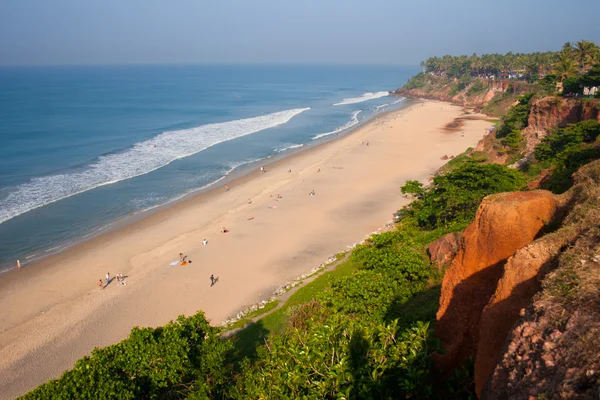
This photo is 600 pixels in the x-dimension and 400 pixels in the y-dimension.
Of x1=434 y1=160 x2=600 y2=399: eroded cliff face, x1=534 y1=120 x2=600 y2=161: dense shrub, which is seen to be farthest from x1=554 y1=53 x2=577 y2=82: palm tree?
x1=434 y1=160 x2=600 y2=399: eroded cliff face

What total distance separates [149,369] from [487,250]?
30.9ft

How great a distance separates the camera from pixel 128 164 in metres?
51.4

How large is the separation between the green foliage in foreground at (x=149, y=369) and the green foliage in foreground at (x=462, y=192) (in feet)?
50.4

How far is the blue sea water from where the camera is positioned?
1411 inches

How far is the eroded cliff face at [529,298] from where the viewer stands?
5.29 metres

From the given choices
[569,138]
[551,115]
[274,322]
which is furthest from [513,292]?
[551,115]

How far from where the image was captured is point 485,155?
4341 centimetres

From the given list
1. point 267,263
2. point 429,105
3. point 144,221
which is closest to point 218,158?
point 144,221

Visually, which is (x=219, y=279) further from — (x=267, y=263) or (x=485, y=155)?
(x=485, y=155)

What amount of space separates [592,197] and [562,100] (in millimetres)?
35818

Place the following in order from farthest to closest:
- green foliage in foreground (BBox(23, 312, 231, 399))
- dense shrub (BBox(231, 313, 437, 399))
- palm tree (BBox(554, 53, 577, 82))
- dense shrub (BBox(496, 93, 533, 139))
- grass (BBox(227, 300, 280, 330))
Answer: palm tree (BBox(554, 53, 577, 82)) → dense shrub (BBox(496, 93, 533, 139)) → grass (BBox(227, 300, 280, 330)) → green foliage in foreground (BBox(23, 312, 231, 399)) → dense shrub (BBox(231, 313, 437, 399))

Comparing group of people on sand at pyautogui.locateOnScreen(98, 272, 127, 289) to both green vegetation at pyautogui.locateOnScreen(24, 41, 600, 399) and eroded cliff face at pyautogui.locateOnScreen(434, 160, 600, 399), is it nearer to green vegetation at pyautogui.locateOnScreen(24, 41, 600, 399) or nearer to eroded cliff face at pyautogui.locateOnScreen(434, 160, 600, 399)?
green vegetation at pyautogui.locateOnScreen(24, 41, 600, 399)

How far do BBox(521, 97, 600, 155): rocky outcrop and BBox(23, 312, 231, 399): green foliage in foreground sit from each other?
110 ft

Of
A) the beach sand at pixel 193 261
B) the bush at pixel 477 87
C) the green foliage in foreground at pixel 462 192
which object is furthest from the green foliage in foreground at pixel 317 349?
the bush at pixel 477 87
